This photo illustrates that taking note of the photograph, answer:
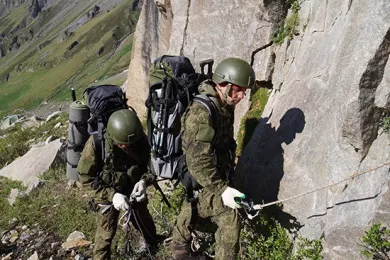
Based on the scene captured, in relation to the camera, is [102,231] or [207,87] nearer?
[207,87]

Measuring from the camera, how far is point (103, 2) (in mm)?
198500

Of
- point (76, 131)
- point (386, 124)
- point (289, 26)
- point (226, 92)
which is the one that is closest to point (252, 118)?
point (289, 26)

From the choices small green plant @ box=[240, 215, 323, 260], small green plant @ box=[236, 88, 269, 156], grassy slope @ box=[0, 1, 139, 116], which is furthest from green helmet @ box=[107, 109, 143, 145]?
grassy slope @ box=[0, 1, 139, 116]

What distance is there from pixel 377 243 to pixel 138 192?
12.8 feet

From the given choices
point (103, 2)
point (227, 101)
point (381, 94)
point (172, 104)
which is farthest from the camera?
point (103, 2)

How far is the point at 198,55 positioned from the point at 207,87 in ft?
16.8

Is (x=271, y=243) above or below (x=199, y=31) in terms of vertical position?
below

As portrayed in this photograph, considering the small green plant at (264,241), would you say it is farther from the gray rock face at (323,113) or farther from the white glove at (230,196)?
the white glove at (230,196)

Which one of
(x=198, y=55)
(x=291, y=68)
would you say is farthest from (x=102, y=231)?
(x=198, y=55)

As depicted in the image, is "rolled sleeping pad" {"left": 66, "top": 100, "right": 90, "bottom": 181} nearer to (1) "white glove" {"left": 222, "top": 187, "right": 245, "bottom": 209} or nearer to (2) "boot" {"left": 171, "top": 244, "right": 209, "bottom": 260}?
(2) "boot" {"left": 171, "top": 244, "right": 209, "bottom": 260}

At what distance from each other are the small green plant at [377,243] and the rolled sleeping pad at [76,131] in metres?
5.52

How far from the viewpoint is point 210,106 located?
545 cm

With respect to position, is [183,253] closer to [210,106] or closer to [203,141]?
[203,141]

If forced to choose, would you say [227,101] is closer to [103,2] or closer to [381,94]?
[381,94]
